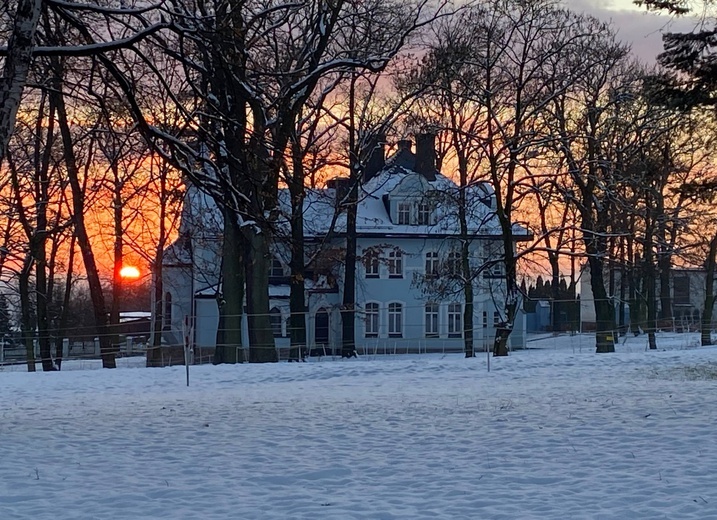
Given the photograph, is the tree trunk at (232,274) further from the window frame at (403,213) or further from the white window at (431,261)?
the white window at (431,261)

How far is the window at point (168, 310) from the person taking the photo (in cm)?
5141

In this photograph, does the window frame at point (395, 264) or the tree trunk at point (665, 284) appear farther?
the window frame at point (395, 264)

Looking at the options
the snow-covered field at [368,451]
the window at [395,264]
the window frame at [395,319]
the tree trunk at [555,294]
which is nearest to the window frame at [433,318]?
the window frame at [395,319]

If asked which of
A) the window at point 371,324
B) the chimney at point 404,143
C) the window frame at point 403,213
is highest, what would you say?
the chimney at point 404,143

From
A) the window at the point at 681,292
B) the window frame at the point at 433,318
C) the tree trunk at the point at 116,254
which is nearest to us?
the tree trunk at the point at 116,254

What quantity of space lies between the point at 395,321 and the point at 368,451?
37786 millimetres

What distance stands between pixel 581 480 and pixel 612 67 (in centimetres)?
2722

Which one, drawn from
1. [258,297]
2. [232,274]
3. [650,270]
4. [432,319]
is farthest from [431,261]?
[258,297]

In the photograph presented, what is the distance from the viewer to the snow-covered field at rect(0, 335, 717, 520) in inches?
303

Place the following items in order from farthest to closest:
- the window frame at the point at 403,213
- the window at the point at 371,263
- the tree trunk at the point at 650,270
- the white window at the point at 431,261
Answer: the white window at the point at 431,261
the window frame at the point at 403,213
the window at the point at 371,263
the tree trunk at the point at 650,270

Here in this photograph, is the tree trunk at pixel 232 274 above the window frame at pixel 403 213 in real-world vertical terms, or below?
below

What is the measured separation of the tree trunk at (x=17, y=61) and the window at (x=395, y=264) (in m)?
39.1

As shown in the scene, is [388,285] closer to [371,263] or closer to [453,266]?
[371,263]

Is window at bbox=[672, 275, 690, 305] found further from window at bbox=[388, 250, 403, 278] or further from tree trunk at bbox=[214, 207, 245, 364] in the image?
tree trunk at bbox=[214, 207, 245, 364]
